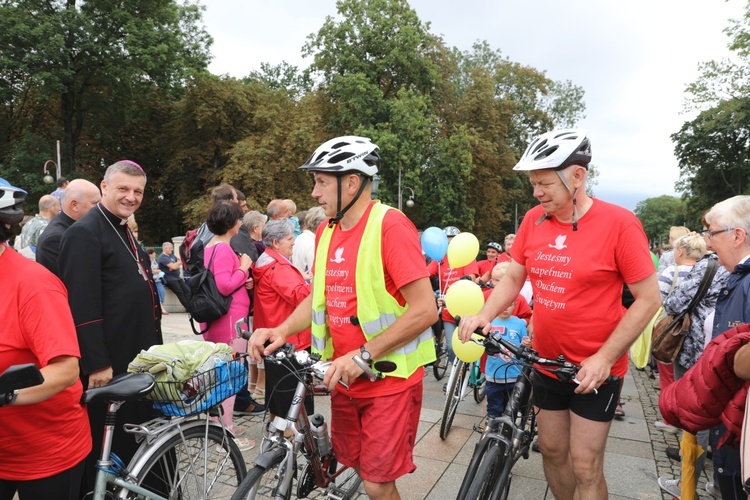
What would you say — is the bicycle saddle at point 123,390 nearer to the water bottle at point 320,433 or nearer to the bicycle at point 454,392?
the water bottle at point 320,433

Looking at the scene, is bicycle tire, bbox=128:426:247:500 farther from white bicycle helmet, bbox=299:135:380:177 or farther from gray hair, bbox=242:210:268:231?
gray hair, bbox=242:210:268:231

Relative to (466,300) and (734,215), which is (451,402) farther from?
(734,215)

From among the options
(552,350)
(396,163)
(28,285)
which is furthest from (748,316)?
(396,163)

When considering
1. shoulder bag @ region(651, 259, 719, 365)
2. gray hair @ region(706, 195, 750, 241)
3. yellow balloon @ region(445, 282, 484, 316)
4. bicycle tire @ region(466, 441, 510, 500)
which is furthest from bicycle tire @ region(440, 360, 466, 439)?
gray hair @ region(706, 195, 750, 241)

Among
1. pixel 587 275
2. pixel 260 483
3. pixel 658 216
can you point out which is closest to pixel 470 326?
pixel 587 275

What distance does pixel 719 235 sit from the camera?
289 cm

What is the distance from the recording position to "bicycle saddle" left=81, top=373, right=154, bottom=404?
7.55ft

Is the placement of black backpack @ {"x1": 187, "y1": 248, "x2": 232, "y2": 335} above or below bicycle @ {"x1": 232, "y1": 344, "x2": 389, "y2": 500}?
above

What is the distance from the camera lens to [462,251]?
274 inches

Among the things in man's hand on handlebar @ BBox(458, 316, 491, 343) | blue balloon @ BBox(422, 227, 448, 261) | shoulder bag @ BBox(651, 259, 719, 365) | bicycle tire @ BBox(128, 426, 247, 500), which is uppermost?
blue balloon @ BBox(422, 227, 448, 261)

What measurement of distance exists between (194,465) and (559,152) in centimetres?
259

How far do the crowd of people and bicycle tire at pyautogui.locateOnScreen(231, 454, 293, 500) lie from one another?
398 millimetres

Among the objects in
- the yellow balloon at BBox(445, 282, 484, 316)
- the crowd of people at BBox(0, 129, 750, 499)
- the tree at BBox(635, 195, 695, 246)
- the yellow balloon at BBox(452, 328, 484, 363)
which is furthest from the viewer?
the tree at BBox(635, 195, 695, 246)

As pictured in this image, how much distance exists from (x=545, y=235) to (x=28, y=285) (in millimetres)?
2412
